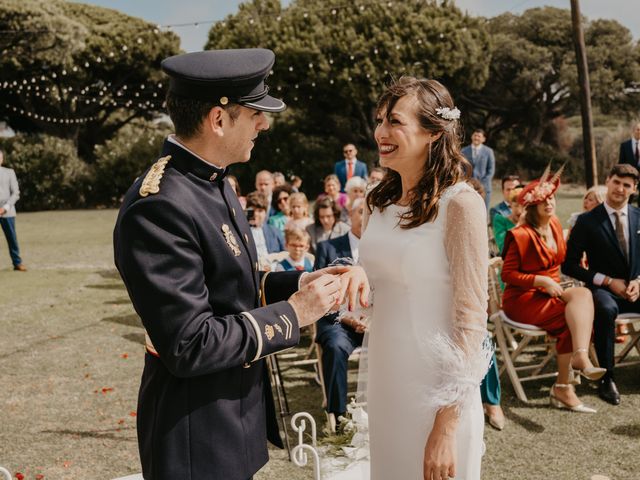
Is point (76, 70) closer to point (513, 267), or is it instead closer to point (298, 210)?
point (298, 210)

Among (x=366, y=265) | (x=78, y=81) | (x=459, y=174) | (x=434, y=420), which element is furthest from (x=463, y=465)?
(x=78, y=81)

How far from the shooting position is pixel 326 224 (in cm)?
786

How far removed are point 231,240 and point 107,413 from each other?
4.07 m

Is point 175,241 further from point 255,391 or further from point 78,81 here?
point 78,81

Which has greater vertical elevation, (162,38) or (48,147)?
(162,38)

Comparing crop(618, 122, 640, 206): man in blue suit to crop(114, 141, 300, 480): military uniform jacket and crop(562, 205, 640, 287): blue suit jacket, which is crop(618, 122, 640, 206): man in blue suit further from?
crop(114, 141, 300, 480): military uniform jacket

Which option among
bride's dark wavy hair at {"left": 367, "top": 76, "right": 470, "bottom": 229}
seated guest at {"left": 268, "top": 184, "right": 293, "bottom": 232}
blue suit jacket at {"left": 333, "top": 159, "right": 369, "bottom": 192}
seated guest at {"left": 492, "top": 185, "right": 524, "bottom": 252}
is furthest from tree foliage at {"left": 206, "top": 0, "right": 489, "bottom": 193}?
bride's dark wavy hair at {"left": 367, "top": 76, "right": 470, "bottom": 229}

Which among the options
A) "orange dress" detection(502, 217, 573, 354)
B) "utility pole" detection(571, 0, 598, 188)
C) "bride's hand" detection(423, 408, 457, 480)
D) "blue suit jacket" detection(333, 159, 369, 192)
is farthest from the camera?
"utility pole" detection(571, 0, 598, 188)

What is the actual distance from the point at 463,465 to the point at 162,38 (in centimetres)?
3340

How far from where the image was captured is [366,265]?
8.79ft

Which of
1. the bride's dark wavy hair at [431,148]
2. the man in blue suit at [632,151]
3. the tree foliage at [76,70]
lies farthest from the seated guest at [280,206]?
the tree foliage at [76,70]

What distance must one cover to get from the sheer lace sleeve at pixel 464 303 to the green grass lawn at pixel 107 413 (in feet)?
7.26

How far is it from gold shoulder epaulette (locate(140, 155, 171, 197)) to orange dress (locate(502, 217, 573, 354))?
4196 mm

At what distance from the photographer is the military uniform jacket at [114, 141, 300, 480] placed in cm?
172
